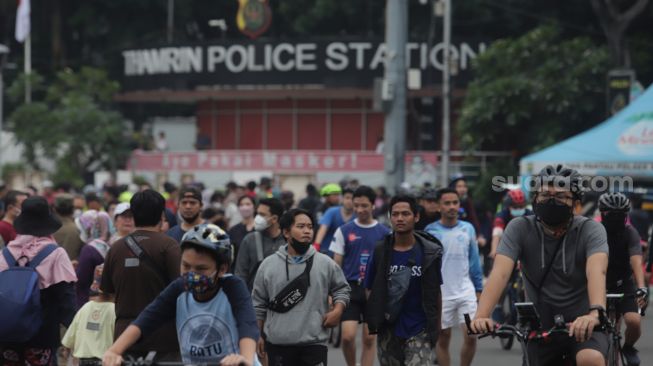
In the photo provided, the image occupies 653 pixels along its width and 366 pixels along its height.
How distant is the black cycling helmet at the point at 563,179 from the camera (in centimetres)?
751

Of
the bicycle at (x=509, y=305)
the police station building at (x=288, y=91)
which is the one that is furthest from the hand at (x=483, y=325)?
the police station building at (x=288, y=91)

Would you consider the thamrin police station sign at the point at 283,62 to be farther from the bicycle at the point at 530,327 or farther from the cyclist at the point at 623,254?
the bicycle at the point at 530,327

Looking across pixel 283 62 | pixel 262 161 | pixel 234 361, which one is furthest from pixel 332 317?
pixel 283 62

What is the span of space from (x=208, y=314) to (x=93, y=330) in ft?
8.38

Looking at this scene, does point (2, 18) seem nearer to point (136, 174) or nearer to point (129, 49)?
point (129, 49)

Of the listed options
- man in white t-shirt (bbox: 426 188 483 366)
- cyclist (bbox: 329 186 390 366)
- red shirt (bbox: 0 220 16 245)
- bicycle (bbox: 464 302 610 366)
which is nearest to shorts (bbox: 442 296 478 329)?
man in white t-shirt (bbox: 426 188 483 366)

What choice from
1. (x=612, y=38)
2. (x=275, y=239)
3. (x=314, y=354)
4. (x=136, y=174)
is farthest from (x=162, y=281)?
(x=136, y=174)

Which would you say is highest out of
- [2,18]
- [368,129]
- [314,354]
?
[2,18]

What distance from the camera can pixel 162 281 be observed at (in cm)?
855

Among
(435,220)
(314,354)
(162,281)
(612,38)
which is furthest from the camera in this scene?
(612,38)

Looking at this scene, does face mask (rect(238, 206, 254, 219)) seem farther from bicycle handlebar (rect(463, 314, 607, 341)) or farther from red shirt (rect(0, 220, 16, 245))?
bicycle handlebar (rect(463, 314, 607, 341))

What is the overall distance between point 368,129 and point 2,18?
18991 mm

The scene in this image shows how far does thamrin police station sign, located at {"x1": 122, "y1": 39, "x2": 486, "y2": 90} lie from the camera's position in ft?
140

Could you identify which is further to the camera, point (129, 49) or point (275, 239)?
point (129, 49)
